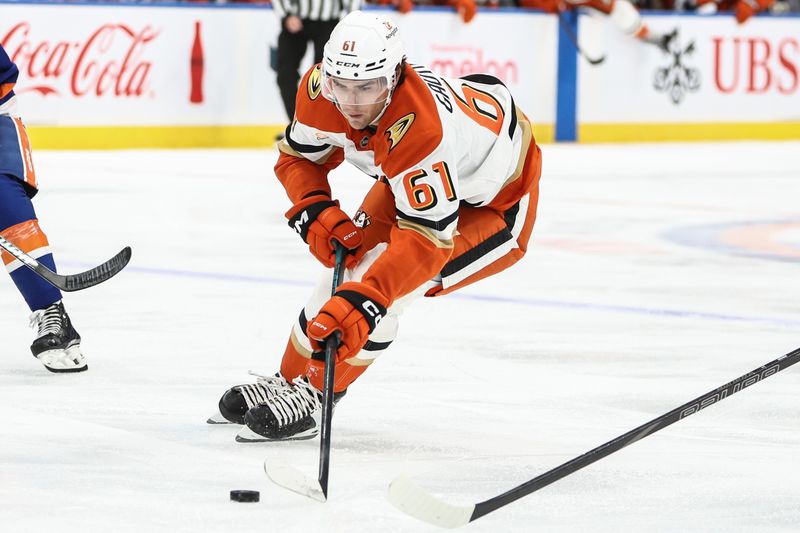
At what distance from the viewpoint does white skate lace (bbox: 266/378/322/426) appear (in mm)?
2951

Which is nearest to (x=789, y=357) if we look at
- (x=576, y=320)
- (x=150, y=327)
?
(x=576, y=320)

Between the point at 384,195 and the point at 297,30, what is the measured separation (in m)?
6.91

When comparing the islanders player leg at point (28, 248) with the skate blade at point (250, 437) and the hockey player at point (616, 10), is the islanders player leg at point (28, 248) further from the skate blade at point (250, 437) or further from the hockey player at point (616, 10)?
the hockey player at point (616, 10)

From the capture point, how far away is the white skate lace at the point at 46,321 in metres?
3.59

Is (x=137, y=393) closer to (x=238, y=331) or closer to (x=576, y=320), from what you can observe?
(x=238, y=331)

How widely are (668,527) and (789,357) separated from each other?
0.47 meters

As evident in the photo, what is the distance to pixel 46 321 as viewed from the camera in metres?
3.63

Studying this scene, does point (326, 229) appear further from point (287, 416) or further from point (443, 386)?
point (443, 386)

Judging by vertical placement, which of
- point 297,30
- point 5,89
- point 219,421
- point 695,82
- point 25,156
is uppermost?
A: point 5,89

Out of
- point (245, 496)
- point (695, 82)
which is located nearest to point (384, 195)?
point (245, 496)

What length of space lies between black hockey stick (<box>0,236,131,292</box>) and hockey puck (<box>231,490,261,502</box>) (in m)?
1.04

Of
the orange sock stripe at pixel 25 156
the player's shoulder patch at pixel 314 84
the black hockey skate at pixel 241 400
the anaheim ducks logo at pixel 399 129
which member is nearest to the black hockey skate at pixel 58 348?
the orange sock stripe at pixel 25 156

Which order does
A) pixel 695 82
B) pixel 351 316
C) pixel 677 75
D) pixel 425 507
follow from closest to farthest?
pixel 425 507
pixel 351 316
pixel 677 75
pixel 695 82

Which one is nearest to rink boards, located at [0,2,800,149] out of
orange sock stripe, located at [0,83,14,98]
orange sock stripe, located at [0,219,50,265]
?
orange sock stripe, located at [0,83,14,98]
